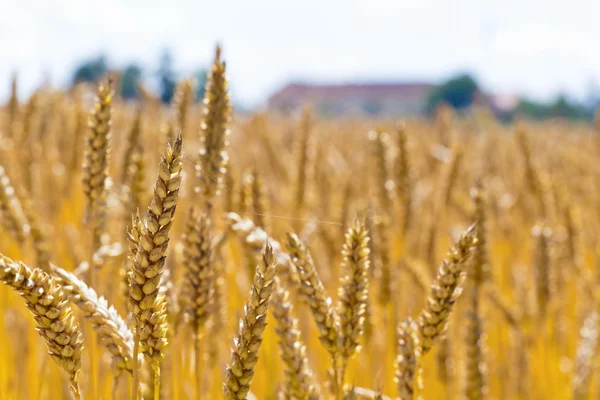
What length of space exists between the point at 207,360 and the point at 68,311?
87cm

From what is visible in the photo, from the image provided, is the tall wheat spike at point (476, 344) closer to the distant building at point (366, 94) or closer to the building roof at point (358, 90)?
the distant building at point (366, 94)

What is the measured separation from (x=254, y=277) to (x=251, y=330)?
52mm

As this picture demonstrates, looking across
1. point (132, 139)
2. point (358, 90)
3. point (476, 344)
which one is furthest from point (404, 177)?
point (358, 90)

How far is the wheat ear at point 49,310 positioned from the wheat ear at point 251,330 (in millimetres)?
159

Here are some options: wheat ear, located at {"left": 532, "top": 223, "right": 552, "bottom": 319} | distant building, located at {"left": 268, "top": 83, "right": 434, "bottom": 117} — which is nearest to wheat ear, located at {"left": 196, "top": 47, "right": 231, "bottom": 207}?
wheat ear, located at {"left": 532, "top": 223, "right": 552, "bottom": 319}

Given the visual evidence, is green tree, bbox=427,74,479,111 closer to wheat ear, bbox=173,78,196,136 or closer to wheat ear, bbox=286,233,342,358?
wheat ear, bbox=173,78,196,136

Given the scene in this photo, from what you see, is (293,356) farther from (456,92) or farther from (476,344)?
(456,92)

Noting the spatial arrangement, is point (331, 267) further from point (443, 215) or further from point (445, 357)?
point (443, 215)

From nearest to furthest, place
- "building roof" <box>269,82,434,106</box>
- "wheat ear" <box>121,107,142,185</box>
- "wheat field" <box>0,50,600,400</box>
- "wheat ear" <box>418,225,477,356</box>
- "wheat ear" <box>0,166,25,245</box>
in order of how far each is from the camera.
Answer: "wheat field" <box>0,50,600,400</box>
"wheat ear" <box>418,225,477,356</box>
"wheat ear" <box>0,166,25,245</box>
"wheat ear" <box>121,107,142,185</box>
"building roof" <box>269,82,434,106</box>

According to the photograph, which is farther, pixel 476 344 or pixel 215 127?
pixel 476 344

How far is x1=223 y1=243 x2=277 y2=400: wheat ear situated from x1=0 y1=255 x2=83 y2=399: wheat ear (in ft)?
0.52

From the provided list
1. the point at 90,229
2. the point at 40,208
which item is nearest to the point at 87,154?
the point at 90,229

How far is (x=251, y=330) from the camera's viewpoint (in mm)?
593

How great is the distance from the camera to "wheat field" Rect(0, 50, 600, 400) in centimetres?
62
